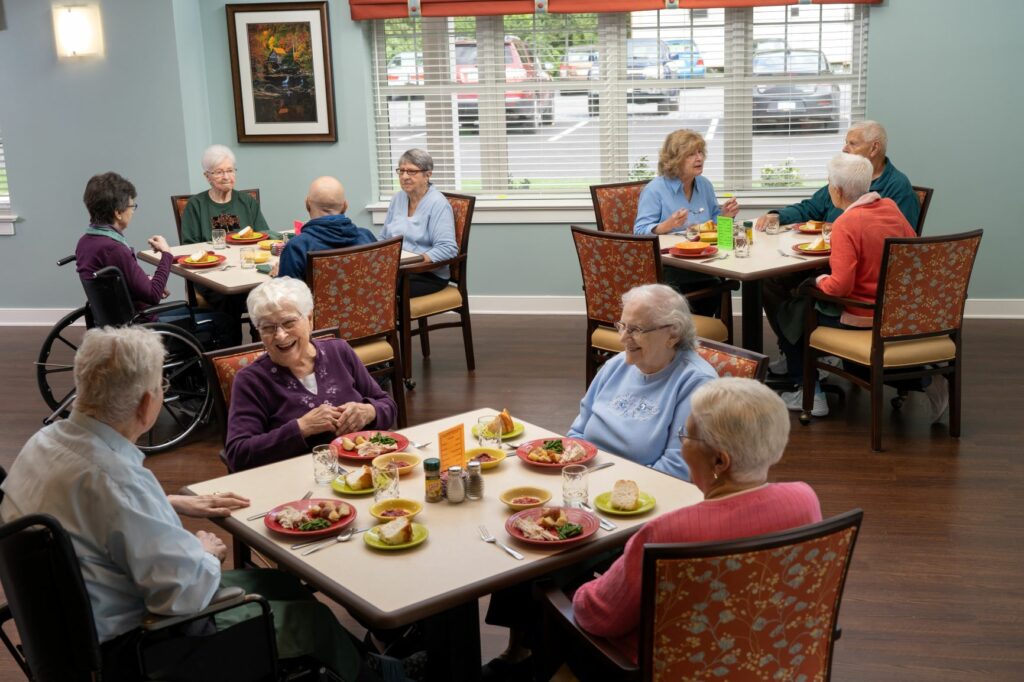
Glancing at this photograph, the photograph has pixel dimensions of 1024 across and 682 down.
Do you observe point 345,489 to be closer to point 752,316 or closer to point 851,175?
point 851,175

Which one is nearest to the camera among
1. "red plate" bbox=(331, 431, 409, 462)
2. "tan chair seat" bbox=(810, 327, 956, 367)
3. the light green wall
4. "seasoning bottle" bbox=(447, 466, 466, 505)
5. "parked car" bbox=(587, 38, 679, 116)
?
"seasoning bottle" bbox=(447, 466, 466, 505)

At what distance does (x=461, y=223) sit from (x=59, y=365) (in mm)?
2393

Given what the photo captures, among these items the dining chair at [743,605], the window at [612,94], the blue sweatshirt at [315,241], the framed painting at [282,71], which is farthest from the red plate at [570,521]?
the framed painting at [282,71]

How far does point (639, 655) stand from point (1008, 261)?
5749 millimetres

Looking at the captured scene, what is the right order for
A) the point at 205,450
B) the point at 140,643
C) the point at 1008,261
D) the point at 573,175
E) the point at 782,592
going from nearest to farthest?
the point at 782,592
the point at 140,643
the point at 205,450
the point at 1008,261
the point at 573,175

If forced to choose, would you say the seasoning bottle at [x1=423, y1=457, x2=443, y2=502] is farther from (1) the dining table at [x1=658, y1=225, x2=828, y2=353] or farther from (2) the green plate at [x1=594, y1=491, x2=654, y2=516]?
(1) the dining table at [x1=658, y1=225, x2=828, y2=353]

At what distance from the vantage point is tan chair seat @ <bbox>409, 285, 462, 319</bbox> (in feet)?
18.9

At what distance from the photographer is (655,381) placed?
122 inches

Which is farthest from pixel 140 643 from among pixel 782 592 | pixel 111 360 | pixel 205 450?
pixel 205 450

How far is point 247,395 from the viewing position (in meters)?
3.21

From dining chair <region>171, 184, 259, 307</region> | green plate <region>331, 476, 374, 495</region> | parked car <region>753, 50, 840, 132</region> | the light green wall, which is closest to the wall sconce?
the light green wall

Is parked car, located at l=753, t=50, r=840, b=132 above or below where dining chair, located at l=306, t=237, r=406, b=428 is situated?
above

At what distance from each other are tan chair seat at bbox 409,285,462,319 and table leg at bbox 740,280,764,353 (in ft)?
5.13

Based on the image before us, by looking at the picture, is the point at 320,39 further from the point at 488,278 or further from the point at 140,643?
the point at 140,643
